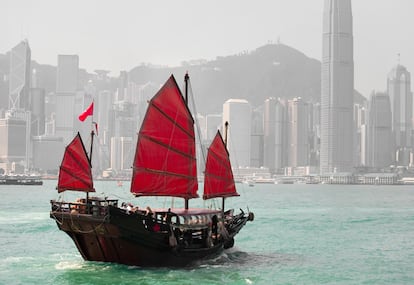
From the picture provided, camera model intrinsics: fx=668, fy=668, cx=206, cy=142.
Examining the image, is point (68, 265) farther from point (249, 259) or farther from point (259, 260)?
point (259, 260)

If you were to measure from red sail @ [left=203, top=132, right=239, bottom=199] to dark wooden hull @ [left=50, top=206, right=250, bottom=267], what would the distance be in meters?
7.36

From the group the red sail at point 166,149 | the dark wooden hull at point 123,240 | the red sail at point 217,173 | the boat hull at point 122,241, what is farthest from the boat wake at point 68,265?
the red sail at point 217,173

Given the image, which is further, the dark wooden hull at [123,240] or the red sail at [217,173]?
the red sail at [217,173]

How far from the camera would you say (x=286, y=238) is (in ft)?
169

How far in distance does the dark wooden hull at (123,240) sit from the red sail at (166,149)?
3.08 metres

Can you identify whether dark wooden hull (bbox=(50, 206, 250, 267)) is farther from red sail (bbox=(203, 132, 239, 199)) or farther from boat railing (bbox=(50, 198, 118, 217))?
red sail (bbox=(203, 132, 239, 199))

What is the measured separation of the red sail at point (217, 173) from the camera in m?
40.4

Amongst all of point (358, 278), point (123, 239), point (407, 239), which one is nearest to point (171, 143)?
point (123, 239)

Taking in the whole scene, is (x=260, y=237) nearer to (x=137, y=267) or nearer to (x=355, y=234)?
(x=355, y=234)

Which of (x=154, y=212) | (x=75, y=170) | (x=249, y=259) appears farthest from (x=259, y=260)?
(x=75, y=170)

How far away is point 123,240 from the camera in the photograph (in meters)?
31.4

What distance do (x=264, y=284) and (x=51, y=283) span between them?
9909 millimetres

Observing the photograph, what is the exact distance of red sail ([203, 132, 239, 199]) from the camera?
40.4 metres

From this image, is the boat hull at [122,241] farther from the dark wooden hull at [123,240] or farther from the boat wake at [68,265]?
the boat wake at [68,265]
